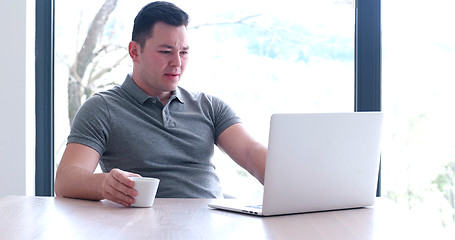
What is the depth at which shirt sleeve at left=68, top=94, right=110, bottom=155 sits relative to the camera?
1.97 meters

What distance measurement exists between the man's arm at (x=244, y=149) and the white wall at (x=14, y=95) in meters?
0.98

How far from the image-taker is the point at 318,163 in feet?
4.69

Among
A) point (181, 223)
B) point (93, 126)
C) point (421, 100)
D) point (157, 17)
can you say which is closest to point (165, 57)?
point (157, 17)

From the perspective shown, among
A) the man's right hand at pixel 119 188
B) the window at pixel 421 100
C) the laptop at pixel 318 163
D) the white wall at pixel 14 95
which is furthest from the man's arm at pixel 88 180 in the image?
the window at pixel 421 100

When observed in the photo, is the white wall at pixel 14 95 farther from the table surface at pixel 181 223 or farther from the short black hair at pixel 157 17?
the table surface at pixel 181 223

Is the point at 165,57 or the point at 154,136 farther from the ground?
the point at 165,57

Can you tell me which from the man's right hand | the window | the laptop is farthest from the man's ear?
the window

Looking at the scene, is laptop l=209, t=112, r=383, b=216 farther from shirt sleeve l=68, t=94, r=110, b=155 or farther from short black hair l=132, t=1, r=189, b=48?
short black hair l=132, t=1, r=189, b=48

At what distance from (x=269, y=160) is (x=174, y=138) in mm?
840

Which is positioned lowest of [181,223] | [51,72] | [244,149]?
[181,223]

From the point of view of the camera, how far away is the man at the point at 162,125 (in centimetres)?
207

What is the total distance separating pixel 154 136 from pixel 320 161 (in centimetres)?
84

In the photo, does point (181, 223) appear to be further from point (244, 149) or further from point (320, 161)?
point (244, 149)

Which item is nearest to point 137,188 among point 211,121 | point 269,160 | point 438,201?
point 269,160
